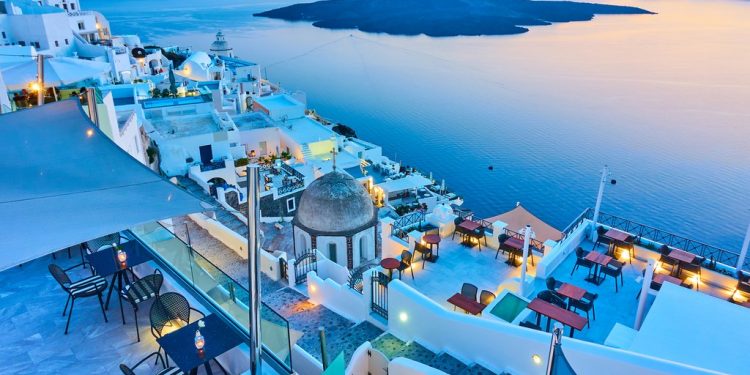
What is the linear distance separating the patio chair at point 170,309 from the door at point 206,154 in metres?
21.1

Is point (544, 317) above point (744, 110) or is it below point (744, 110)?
above

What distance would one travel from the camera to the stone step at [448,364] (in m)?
8.40

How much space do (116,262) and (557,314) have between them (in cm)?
776

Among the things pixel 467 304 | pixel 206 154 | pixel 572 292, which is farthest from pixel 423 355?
pixel 206 154

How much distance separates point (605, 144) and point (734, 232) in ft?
49.5

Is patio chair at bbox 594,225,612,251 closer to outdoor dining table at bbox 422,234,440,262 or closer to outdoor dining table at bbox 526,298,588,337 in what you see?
outdoor dining table at bbox 422,234,440,262

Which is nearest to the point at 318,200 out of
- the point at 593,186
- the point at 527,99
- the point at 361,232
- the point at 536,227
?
the point at 361,232

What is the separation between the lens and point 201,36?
118875 millimetres

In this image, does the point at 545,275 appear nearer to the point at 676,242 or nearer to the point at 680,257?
the point at 680,257

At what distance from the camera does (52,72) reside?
1889cm

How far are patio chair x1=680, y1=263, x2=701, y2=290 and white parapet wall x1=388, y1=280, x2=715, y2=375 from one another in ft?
18.5

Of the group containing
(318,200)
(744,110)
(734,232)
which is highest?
(318,200)

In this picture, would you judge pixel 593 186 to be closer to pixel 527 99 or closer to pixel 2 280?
pixel 527 99

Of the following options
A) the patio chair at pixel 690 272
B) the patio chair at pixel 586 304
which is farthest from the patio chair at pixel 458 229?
the patio chair at pixel 690 272
